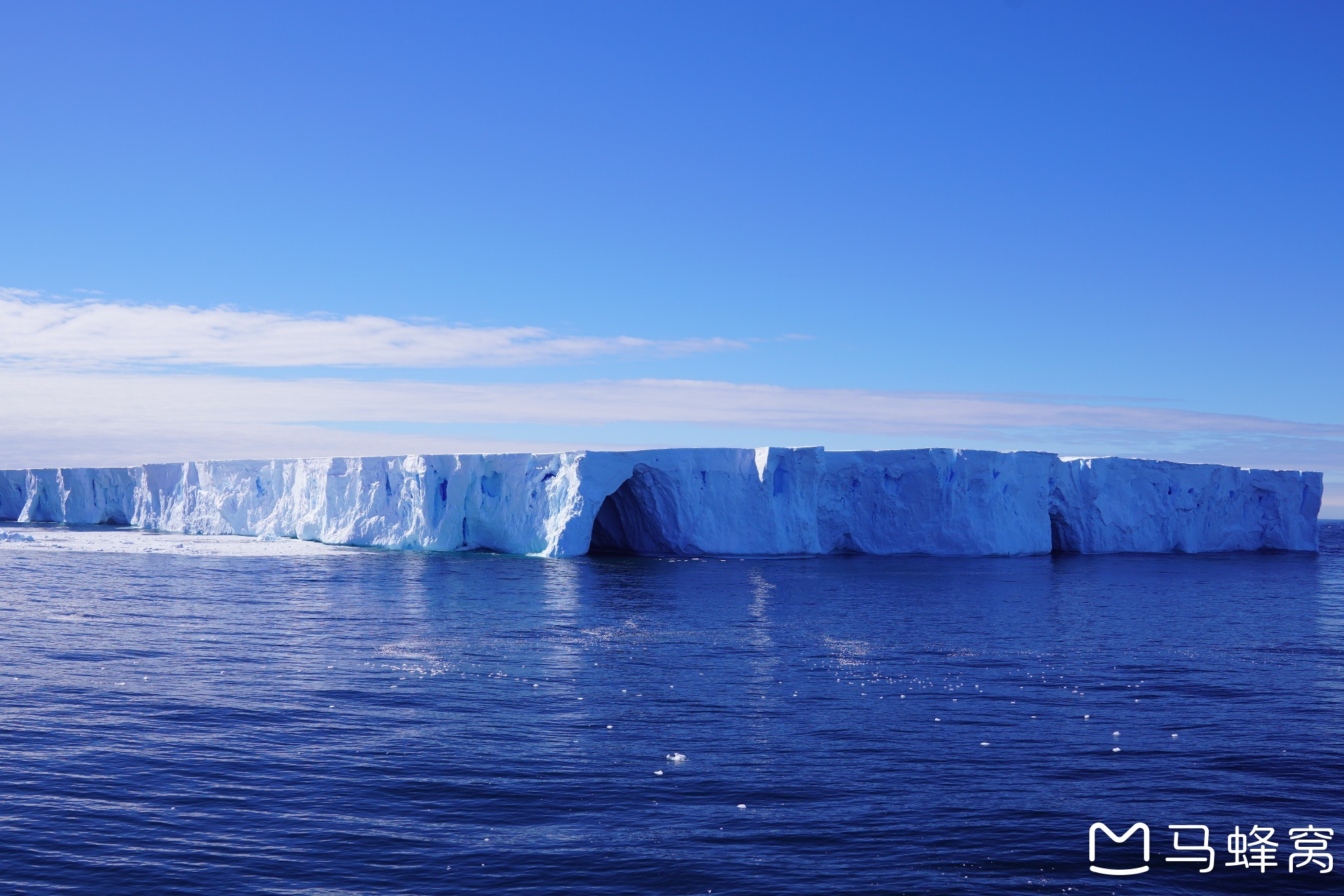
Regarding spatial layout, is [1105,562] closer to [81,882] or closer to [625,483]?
[625,483]

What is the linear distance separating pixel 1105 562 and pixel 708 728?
2572 centimetres

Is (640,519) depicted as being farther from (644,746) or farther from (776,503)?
(644,746)

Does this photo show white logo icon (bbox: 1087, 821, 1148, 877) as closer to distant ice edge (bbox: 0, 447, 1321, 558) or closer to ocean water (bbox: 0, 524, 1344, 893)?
ocean water (bbox: 0, 524, 1344, 893)

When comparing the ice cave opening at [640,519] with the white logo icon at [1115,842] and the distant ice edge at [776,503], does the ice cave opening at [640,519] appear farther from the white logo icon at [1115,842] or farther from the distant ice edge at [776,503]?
the white logo icon at [1115,842]

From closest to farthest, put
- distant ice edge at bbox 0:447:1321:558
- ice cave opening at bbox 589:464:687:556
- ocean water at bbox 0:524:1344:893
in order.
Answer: ocean water at bbox 0:524:1344:893 < distant ice edge at bbox 0:447:1321:558 < ice cave opening at bbox 589:464:687:556

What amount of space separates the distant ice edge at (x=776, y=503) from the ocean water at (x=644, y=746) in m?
11.0

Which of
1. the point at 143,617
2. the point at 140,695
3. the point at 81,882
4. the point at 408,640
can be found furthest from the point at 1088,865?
the point at 143,617

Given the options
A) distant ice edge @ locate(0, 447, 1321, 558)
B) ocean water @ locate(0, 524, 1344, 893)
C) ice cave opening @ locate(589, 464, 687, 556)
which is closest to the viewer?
ocean water @ locate(0, 524, 1344, 893)

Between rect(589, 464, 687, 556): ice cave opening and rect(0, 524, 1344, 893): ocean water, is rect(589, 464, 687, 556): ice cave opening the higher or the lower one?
the higher one

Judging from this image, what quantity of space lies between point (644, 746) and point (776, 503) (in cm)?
2204

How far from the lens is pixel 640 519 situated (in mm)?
31500

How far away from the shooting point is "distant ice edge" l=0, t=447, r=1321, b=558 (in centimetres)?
2964

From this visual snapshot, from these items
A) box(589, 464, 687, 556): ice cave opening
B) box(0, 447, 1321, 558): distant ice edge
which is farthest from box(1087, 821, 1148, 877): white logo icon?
box(589, 464, 687, 556): ice cave opening

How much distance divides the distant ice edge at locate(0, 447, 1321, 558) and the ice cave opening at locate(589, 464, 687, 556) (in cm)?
6
